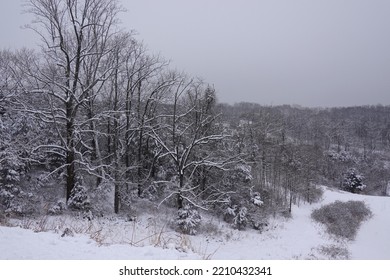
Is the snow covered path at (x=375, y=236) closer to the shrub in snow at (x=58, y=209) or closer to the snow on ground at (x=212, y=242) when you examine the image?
the snow on ground at (x=212, y=242)

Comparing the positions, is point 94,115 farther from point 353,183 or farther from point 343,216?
point 353,183

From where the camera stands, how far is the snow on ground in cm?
516

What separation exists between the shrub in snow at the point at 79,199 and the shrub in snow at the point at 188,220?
5.06m

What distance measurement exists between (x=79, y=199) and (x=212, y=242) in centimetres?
740

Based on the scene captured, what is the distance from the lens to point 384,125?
4218 inches

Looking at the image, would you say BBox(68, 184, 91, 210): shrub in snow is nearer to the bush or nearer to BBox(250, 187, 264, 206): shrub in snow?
BBox(250, 187, 264, 206): shrub in snow

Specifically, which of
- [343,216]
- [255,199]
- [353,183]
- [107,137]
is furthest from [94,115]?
[353,183]

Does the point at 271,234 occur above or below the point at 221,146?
below

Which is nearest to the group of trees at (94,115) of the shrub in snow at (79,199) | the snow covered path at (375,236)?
the shrub in snow at (79,199)

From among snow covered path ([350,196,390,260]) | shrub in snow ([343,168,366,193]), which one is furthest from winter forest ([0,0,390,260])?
shrub in snow ([343,168,366,193])
